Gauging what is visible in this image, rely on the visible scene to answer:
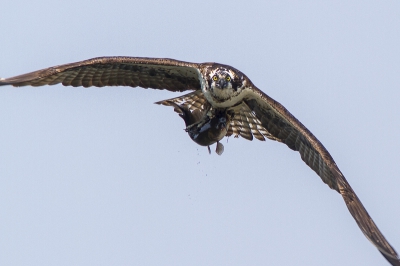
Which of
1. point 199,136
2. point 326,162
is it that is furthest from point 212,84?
point 326,162

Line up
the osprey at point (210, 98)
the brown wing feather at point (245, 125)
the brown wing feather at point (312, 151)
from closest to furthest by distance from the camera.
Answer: the brown wing feather at point (312, 151)
the osprey at point (210, 98)
the brown wing feather at point (245, 125)

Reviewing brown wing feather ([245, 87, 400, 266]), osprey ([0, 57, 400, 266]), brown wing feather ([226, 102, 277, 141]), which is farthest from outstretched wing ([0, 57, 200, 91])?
brown wing feather ([245, 87, 400, 266])

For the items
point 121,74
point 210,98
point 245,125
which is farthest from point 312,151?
point 121,74

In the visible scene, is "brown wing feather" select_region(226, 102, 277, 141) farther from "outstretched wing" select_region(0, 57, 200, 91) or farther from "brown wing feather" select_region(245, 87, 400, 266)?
"outstretched wing" select_region(0, 57, 200, 91)

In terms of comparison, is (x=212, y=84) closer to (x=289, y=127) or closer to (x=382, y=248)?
(x=289, y=127)

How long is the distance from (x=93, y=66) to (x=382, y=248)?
5593 millimetres

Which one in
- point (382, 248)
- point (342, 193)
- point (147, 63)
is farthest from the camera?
point (147, 63)

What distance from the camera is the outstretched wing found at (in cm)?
1759

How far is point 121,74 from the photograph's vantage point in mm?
18438

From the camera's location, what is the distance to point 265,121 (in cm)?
1866

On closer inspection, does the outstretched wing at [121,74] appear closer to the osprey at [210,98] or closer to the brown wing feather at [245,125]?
the osprey at [210,98]

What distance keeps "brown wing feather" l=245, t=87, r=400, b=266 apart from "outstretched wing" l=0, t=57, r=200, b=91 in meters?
1.22

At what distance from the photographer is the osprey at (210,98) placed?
1758cm

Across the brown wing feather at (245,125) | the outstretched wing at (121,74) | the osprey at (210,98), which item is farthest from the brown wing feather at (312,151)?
the outstretched wing at (121,74)
